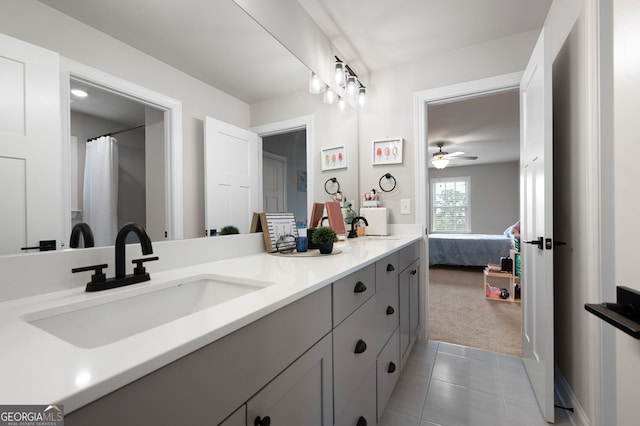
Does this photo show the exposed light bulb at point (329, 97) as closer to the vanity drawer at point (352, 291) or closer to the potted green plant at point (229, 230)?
the potted green plant at point (229, 230)

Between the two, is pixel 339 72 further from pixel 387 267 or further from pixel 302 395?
pixel 302 395

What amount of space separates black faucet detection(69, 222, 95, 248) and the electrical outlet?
2198 millimetres

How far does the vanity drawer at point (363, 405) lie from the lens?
1.01 m

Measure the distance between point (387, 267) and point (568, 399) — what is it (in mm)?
1282

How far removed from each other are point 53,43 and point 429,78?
2464mm

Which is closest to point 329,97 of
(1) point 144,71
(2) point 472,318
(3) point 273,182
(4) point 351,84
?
(4) point 351,84

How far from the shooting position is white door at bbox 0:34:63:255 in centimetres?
66

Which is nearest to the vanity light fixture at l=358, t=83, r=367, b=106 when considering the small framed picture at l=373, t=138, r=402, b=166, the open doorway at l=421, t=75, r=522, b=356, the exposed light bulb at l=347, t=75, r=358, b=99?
the exposed light bulb at l=347, t=75, r=358, b=99

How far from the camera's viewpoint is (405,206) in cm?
250

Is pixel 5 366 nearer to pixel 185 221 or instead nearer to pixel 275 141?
pixel 185 221

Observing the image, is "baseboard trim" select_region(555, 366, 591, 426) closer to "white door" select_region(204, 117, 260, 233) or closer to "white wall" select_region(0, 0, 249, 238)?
"white door" select_region(204, 117, 260, 233)

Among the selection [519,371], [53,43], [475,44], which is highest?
[475,44]

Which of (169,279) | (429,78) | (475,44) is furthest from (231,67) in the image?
(475,44)

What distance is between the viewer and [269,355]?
642 millimetres
